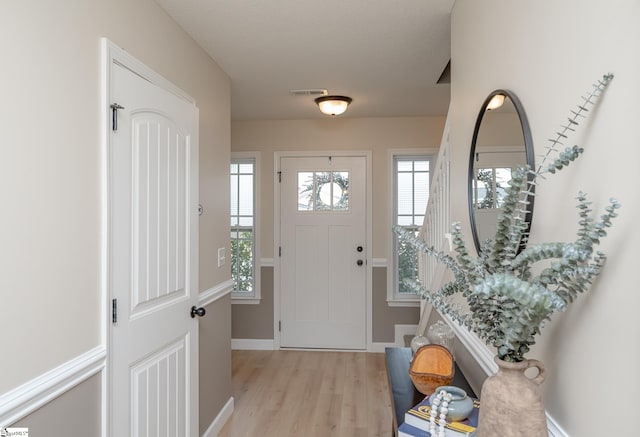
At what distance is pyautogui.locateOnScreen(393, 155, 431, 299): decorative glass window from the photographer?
4473 mm

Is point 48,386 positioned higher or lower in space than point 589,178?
lower

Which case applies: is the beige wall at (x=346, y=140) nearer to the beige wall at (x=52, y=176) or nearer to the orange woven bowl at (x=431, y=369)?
the beige wall at (x=52, y=176)

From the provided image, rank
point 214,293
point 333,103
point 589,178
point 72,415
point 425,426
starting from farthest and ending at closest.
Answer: point 333,103 < point 214,293 < point 72,415 < point 425,426 < point 589,178

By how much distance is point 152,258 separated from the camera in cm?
196

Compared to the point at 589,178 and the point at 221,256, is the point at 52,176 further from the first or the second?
the point at 221,256

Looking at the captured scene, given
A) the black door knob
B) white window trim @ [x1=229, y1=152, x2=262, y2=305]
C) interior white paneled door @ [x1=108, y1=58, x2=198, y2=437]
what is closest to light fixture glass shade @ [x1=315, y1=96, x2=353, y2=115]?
white window trim @ [x1=229, y1=152, x2=262, y2=305]

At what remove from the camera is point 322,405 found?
10.7 ft

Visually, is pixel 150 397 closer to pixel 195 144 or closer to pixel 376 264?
pixel 195 144

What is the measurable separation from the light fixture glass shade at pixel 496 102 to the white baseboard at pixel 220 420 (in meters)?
2.42

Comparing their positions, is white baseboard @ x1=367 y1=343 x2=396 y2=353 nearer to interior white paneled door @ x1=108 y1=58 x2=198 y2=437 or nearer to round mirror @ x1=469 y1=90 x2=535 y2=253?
interior white paneled door @ x1=108 y1=58 x2=198 y2=437

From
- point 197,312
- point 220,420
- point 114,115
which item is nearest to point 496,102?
point 114,115

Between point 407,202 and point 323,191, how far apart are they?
895 mm

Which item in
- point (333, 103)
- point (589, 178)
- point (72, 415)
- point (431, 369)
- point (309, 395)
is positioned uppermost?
point (333, 103)

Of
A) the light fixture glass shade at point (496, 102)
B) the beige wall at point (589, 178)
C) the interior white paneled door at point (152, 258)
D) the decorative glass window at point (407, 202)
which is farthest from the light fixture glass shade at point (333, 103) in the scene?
the beige wall at point (589, 178)
